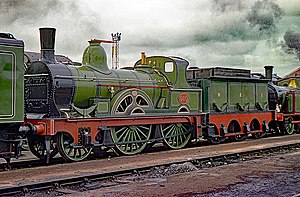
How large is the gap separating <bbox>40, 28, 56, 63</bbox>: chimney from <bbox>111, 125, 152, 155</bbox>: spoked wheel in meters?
2.94

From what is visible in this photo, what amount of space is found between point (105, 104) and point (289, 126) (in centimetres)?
1329

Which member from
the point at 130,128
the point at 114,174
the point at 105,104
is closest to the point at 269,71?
the point at 130,128

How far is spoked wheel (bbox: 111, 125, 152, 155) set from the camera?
598 inches

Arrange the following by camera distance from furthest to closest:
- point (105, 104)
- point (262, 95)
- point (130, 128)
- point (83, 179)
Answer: point (262, 95)
point (130, 128)
point (105, 104)
point (83, 179)

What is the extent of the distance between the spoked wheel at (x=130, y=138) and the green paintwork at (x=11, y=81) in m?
3.93

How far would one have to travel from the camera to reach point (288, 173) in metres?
11.6

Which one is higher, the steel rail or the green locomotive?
the green locomotive

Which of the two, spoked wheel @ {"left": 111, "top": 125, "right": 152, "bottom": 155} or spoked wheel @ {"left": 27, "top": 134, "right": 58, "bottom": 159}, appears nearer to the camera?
spoked wheel @ {"left": 27, "top": 134, "right": 58, "bottom": 159}

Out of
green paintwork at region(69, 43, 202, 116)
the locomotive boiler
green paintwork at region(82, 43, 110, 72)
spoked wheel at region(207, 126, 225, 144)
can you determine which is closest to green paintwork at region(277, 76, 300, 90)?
spoked wheel at region(207, 126, 225, 144)

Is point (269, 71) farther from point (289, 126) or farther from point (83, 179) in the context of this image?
point (83, 179)

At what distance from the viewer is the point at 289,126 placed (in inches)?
986

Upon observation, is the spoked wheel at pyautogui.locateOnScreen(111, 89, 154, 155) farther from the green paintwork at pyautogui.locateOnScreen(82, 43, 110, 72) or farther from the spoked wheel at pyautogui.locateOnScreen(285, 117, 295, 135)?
the spoked wheel at pyautogui.locateOnScreen(285, 117, 295, 135)

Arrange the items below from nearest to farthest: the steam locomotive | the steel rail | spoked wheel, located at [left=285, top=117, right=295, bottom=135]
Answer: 1. the steel rail
2. the steam locomotive
3. spoked wheel, located at [left=285, top=117, right=295, bottom=135]

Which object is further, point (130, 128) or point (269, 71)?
point (269, 71)
